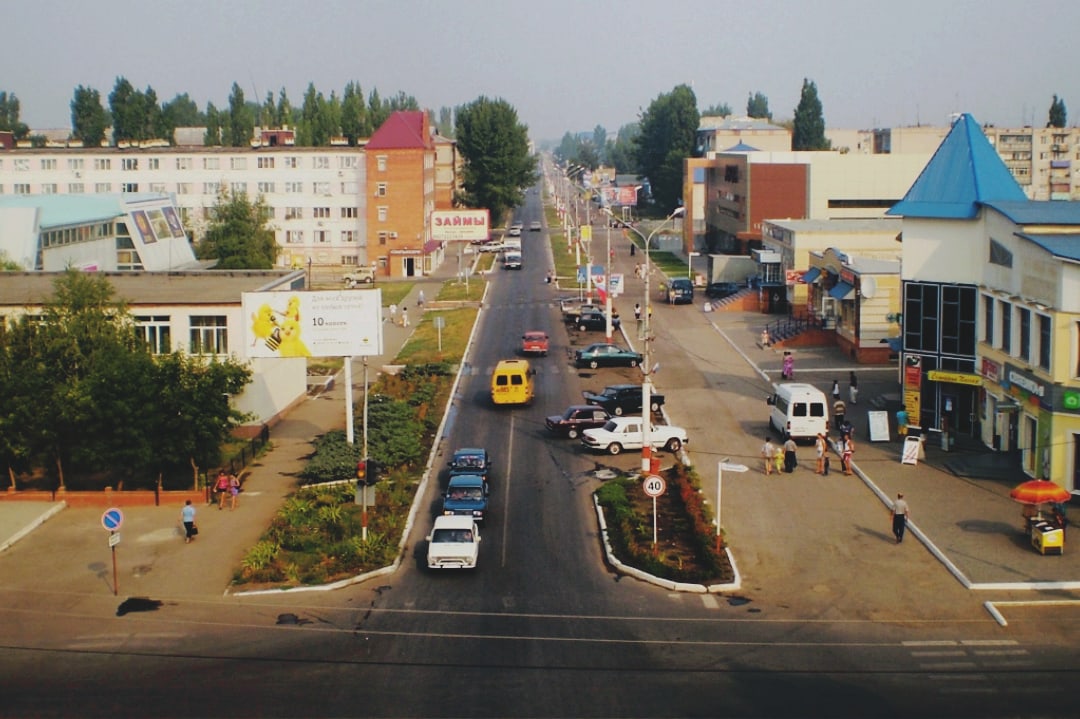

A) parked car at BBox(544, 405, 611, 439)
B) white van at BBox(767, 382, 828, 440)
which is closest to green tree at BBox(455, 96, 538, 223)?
parked car at BBox(544, 405, 611, 439)

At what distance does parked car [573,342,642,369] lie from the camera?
176 ft

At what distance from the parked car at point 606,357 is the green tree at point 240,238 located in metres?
38.5

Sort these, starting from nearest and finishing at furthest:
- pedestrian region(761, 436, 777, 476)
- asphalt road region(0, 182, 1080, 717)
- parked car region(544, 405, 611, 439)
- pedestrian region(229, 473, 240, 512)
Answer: asphalt road region(0, 182, 1080, 717) < pedestrian region(229, 473, 240, 512) < pedestrian region(761, 436, 777, 476) < parked car region(544, 405, 611, 439)

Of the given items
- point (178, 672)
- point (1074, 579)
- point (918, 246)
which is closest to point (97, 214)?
point (918, 246)

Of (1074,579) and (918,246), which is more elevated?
(918,246)

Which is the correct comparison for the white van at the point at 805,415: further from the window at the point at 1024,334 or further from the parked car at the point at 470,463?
the parked car at the point at 470,463

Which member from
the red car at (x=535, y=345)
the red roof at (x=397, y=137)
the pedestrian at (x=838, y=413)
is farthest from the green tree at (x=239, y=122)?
the pedestrian at (x=838, y=413)

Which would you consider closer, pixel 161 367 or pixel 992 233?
pixel 161 367

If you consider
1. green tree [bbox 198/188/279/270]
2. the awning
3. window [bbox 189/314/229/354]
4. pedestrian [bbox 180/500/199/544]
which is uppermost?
green tree [bbox 198/188/279/270]

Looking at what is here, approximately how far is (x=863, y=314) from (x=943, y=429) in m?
14.4

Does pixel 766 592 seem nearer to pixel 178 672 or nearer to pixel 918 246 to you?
pixel 178 672

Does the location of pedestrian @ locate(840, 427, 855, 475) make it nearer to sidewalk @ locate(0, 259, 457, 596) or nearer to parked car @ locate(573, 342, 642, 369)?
sidewalk @ locate(0, 259, 457, 596)

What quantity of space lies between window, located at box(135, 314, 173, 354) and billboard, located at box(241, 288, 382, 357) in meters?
5.41

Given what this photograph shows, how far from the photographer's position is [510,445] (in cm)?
4022
